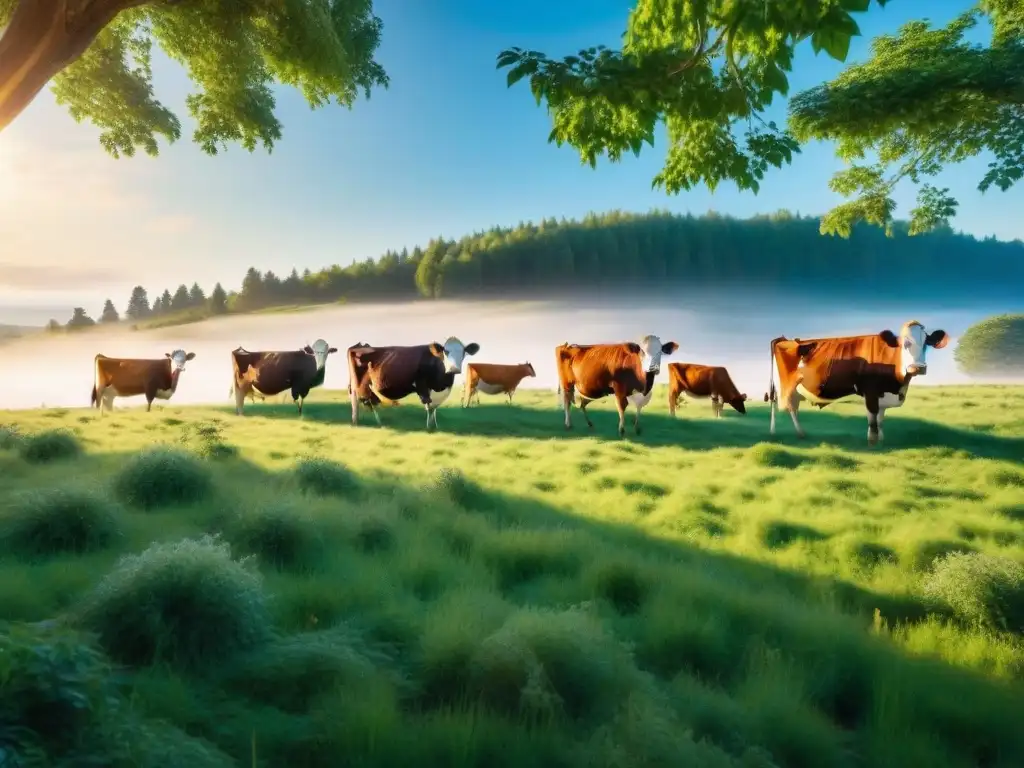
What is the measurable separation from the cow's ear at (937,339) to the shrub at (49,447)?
62.2 feet

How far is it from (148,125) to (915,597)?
16.7 m

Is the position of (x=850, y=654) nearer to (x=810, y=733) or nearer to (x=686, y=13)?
(x=810, y=733)

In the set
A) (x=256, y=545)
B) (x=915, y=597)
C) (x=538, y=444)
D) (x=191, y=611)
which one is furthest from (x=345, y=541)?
(x=538, y=444)

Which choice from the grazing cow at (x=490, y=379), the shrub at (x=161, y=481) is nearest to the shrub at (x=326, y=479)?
the shrub at (x=161, y=481)

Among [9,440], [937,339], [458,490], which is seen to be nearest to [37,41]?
[458,490]

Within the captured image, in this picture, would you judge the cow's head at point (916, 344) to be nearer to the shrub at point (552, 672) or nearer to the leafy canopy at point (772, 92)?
the leafy canopy at point (772, 92)

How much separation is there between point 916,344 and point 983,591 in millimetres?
11261

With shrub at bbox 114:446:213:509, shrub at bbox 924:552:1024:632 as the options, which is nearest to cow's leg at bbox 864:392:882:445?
shrub at bbox 924:552:1024:632

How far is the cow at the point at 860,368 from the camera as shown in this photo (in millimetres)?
15000

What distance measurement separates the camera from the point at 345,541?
672 centimetres

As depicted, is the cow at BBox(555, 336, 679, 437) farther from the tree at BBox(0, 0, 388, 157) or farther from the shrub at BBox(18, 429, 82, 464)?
the shrub at BBox(18, 429, 82, 464)

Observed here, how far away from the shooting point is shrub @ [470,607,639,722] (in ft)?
11.7

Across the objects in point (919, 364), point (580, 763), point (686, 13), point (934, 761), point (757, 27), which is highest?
point (686, 13)

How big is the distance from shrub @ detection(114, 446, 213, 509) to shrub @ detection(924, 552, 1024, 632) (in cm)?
868
